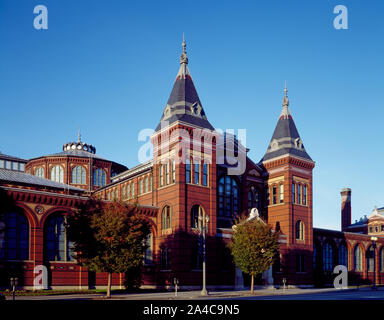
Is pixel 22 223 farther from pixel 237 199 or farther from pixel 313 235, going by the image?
pixel 313 235

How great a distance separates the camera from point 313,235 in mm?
62969

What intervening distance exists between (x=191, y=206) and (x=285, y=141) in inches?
728

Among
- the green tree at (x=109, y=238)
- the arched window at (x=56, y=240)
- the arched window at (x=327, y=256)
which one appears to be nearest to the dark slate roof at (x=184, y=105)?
the arched window at (x=56, y=240)

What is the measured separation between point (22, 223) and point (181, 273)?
15.6 m

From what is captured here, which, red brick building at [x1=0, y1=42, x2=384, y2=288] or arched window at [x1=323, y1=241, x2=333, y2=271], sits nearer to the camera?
red brick building at [x1=0, y1=42, x2=384, y2=288]

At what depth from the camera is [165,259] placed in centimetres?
4712

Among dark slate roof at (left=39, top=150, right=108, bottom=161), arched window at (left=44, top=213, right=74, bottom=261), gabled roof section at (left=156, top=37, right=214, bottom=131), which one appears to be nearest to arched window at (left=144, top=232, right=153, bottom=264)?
arched window at (left=44, top=213, right=74, bottom=261)

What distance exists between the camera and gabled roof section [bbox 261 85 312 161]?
57.9m

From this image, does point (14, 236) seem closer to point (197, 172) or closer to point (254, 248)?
point (197, 172)

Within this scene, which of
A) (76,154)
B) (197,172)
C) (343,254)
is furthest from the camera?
(76,154)

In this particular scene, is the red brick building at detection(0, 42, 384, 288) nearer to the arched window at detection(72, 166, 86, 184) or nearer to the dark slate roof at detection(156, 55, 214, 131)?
the dark slate roof at detection(156, 55, 214, 131)

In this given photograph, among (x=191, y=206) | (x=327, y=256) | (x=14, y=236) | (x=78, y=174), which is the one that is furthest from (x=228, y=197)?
(x=78, y=174)

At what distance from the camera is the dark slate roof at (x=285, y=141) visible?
5792 centimetres
